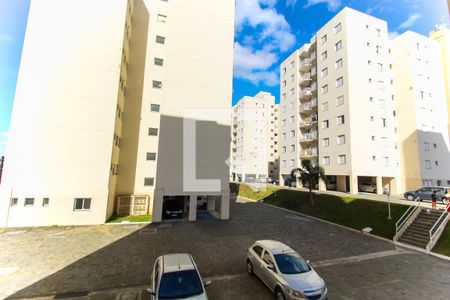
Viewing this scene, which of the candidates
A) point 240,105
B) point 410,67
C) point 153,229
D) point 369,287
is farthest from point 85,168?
point 240,105

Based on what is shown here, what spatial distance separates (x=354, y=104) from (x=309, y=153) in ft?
40.6

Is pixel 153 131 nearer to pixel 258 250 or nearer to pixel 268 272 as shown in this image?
pixel 258 250

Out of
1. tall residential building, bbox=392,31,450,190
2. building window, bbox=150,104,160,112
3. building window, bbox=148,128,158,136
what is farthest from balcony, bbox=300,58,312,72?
building window, bbox=148,128,158,136

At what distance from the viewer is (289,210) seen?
29328mm

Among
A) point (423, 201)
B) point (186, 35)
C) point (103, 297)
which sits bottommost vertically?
point (103, 297)

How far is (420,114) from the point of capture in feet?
117

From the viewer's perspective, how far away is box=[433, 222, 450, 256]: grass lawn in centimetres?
1402

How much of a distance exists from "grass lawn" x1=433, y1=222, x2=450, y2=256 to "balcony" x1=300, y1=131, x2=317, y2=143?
2669 centimetres

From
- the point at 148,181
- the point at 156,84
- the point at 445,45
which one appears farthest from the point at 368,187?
the point at 156,84

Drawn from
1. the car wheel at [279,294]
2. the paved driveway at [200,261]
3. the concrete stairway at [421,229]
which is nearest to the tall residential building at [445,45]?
the concrete stairway at [421,229]

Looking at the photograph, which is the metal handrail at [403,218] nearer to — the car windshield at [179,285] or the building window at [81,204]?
the car windshield at [179,285]

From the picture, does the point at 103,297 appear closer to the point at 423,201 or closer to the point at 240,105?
the point at 423,201

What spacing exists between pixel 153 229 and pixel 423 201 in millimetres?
30183

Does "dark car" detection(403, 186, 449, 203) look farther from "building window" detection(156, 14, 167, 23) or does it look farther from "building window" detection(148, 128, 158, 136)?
"building window" detection(156, 14, 167, 23)
